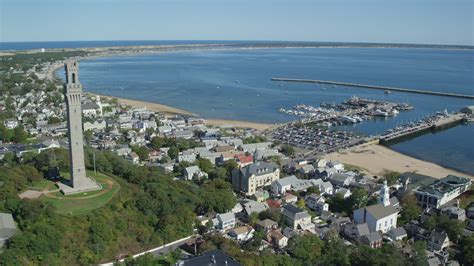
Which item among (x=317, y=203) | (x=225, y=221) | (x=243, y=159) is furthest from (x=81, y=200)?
(x=243, y=159)

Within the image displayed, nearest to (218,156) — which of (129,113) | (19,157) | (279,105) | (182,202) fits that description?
Result: (182,202)

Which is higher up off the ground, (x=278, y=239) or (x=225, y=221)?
(x=225, y=221)

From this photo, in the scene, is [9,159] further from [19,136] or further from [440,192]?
[440,192]

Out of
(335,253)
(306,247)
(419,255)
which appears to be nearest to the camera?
(419,255)

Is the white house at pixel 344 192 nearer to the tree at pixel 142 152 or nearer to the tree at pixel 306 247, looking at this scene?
the tree at pixel 306 247

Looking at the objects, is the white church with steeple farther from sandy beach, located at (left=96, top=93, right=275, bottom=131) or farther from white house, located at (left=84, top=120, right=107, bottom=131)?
white house, located at (left=84, top=120, right=107, bottom=131)

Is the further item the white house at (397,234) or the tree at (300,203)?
the tree at (300,203)

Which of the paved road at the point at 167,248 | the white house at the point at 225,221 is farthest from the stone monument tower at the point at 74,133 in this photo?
the white house at the point at 225,221

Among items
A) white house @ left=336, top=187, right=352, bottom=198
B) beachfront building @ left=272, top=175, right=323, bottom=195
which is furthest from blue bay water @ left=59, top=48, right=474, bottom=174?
beachfront building @ left=272, top=175, right=323, bottom=195
